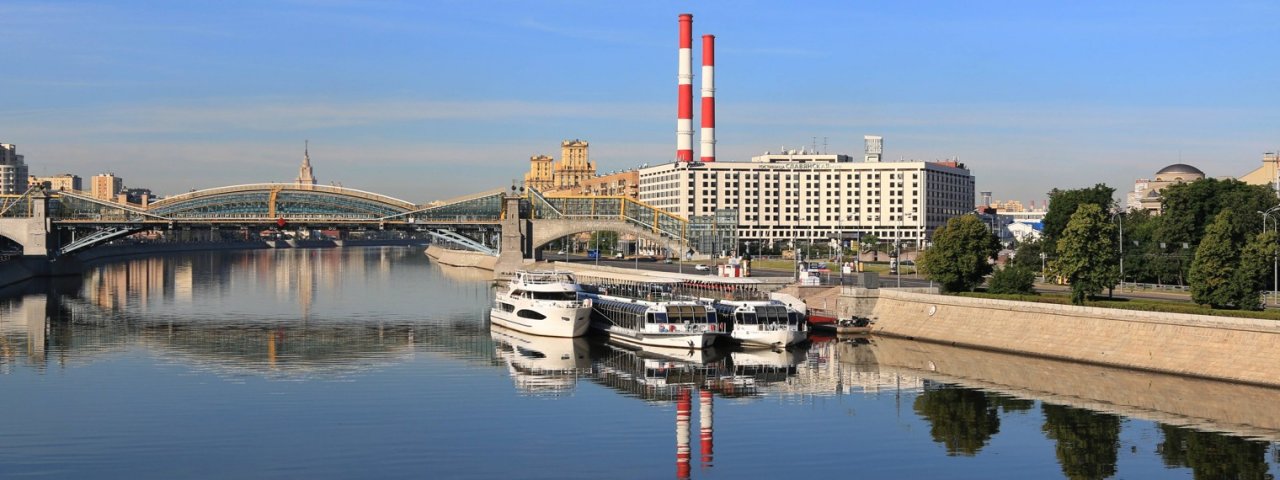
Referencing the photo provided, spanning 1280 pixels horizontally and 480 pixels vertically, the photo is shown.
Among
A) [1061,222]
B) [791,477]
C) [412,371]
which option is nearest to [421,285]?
[1061,222]

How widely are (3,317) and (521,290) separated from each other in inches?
1402

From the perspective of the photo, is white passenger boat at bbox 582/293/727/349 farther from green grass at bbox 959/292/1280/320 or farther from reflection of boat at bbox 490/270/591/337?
green grass at bbox 959/292/1280/320

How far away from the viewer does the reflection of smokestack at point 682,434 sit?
125 ft

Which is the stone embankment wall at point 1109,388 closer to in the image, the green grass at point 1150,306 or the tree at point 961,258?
the green grass at point 1150,306

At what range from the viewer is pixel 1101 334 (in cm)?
5806

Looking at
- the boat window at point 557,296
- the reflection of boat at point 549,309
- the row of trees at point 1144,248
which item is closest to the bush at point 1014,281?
the row of trees at point 1144,248

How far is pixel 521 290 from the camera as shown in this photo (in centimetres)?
7875

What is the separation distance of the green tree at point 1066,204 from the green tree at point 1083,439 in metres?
50.4

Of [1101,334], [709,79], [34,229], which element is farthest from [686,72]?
[1101,334]

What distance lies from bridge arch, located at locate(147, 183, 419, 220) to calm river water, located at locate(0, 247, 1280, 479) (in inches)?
2735

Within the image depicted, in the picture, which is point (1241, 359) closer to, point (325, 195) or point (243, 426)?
point (243, 426)

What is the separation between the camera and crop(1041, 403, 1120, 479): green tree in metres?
38.6

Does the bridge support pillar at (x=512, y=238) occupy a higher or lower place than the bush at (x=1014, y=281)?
higher

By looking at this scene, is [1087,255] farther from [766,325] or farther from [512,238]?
[512,238]
